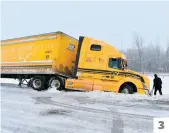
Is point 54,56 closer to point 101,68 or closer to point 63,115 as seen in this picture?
point 101,68

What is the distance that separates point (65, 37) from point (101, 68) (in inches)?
118

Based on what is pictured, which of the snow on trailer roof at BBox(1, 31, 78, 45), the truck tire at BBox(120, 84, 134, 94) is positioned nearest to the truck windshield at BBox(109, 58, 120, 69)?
the truck tire at BBox(120, 84, 134, 94)

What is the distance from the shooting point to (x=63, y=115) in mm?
10133

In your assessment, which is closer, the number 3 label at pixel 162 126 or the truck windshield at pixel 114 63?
the number 3 label at pixel 162 126

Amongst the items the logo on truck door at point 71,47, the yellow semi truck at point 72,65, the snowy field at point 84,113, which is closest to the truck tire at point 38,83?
the yellow semi truck at point 72,65

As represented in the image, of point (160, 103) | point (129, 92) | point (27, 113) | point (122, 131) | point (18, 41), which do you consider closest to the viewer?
point (122, 131)

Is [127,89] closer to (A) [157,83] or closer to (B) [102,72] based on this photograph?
(B) [102,72]

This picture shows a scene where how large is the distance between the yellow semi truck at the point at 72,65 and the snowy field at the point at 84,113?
184cm

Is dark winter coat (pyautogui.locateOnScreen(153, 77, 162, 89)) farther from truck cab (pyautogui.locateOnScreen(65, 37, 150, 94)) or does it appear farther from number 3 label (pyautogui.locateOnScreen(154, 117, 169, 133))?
number 3 label (pyautogui.locateOnScreen(154, 117, 169, 133))

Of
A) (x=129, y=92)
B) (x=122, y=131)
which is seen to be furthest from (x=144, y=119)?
(x=129, y=92)

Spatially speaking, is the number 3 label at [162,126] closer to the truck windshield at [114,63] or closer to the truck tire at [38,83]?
the truck windshield at [114,63]

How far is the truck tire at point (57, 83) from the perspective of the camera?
17.3 meters

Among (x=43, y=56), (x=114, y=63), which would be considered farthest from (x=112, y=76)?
(x=43, y=56)

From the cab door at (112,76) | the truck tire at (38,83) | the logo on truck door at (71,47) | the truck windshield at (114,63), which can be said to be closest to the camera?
the cab door at (112,76)
